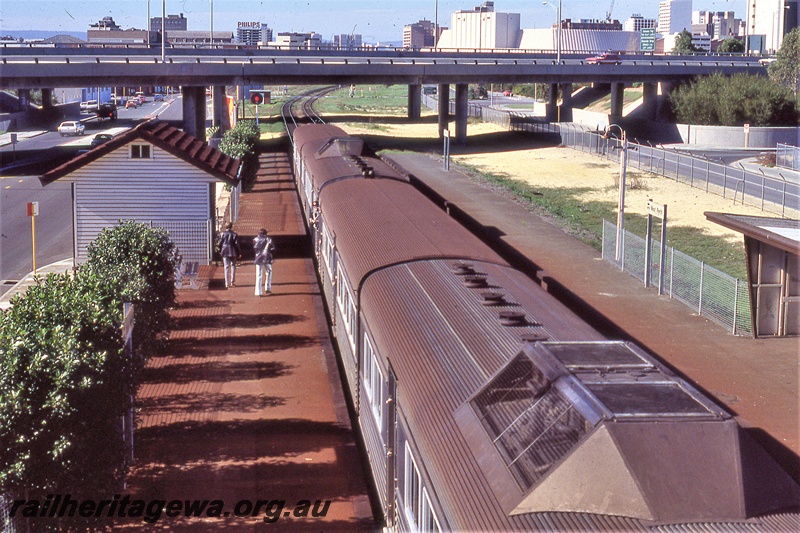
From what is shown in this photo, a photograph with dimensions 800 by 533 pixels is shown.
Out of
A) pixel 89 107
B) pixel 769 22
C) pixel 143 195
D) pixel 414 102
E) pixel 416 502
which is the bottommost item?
pixel 416 502

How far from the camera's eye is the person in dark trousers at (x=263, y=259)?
66.7 ft

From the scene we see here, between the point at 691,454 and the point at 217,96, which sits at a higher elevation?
the point at 217,96

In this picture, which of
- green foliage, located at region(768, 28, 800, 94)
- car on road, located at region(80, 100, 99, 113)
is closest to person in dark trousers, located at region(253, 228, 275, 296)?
green foliage, located at region(768, 28, 800, 94)

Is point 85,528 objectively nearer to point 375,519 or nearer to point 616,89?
point 375,519

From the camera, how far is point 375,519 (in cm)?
1009

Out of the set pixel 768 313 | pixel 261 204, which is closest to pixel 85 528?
pixel 768 313

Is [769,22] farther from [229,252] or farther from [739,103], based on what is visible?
[229,252]

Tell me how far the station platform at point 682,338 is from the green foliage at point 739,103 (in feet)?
120

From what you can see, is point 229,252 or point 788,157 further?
point 788,157

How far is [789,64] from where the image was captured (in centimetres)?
6912

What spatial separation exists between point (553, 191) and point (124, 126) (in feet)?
149

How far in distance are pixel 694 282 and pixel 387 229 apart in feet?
27.4

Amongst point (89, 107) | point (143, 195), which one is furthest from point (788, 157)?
point (89, 107)

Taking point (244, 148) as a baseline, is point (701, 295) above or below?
below
